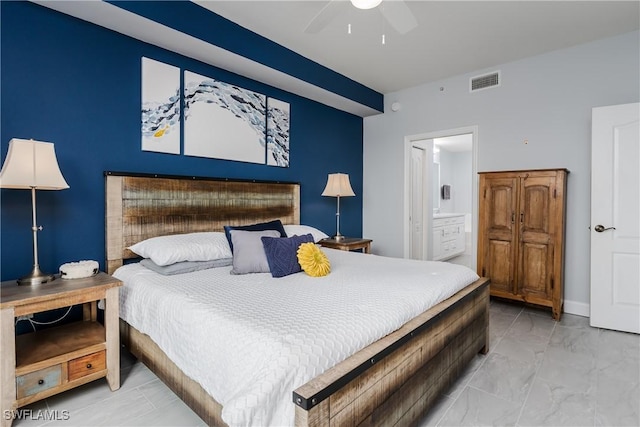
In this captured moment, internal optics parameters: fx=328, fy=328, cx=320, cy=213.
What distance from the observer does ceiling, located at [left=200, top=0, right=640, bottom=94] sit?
2.65 meters

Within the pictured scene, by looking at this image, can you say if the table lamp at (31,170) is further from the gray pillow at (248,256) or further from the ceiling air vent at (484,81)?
the ceiling air vent at (484,81)

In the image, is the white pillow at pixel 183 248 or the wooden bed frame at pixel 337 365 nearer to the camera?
the wooden bed frame at pixel 337 365

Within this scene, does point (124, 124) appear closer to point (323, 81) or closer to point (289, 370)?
point (323, 81)

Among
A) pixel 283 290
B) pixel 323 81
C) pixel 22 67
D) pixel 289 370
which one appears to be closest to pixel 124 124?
pixel 22 67

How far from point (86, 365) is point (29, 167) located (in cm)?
119

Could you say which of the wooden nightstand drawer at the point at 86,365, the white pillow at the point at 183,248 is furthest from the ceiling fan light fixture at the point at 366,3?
the wooden nightstand drawer at the point at 86,365

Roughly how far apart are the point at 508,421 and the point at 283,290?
1.38 m

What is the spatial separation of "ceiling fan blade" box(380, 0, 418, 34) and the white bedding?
172 cm

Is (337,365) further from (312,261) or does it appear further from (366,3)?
(366,3)

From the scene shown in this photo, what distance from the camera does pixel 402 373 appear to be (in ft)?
4.98

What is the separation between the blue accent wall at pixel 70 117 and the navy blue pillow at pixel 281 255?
1.20 metres

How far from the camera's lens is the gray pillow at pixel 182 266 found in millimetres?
2281

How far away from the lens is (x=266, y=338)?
1.23 m

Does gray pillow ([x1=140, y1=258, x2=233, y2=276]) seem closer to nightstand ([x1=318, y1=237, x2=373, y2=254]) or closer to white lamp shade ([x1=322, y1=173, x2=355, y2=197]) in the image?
nightstand ([x1=318, y1=237, x2=373, y2=254])
